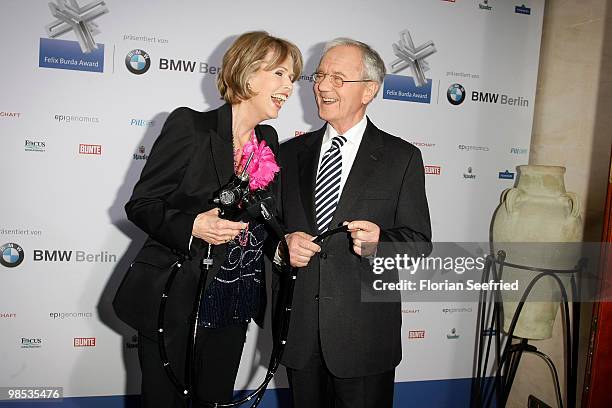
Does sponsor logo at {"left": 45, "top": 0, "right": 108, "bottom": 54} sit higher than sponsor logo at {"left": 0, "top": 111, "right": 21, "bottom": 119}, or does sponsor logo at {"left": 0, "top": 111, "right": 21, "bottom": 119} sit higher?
sponsor logo at {"left": 45, "top": 0, "right": 108, "bottom": 54}

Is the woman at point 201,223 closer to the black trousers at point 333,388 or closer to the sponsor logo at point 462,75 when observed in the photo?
the black trousers at point 333,388

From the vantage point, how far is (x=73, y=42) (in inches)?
118

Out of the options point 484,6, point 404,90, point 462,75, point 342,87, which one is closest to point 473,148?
point 462,75

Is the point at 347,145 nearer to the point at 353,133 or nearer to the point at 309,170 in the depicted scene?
the point at 353,133

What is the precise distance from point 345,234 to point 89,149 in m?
1.77

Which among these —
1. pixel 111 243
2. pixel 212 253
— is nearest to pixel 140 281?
pixel 212 253

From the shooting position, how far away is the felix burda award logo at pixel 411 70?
3.50 meters

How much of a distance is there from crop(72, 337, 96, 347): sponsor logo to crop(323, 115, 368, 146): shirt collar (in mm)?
1964

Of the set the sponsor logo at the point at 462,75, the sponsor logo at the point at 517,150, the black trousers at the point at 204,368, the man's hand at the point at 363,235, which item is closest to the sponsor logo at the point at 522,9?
the sponsor logo at the point at 462,75

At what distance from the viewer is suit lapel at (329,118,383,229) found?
2.00 m

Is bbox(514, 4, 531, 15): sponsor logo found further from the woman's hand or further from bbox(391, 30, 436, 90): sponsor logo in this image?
the woman's hand

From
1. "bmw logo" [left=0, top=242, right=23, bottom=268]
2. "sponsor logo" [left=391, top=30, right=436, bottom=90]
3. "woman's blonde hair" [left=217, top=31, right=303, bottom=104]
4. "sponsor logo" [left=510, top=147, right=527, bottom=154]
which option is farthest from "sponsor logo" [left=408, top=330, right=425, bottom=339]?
"bmw logo" [left=0, top=242, right=23, bottom=268]

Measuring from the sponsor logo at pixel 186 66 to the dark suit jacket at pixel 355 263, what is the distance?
139 centimetres

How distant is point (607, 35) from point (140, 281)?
2.92m
